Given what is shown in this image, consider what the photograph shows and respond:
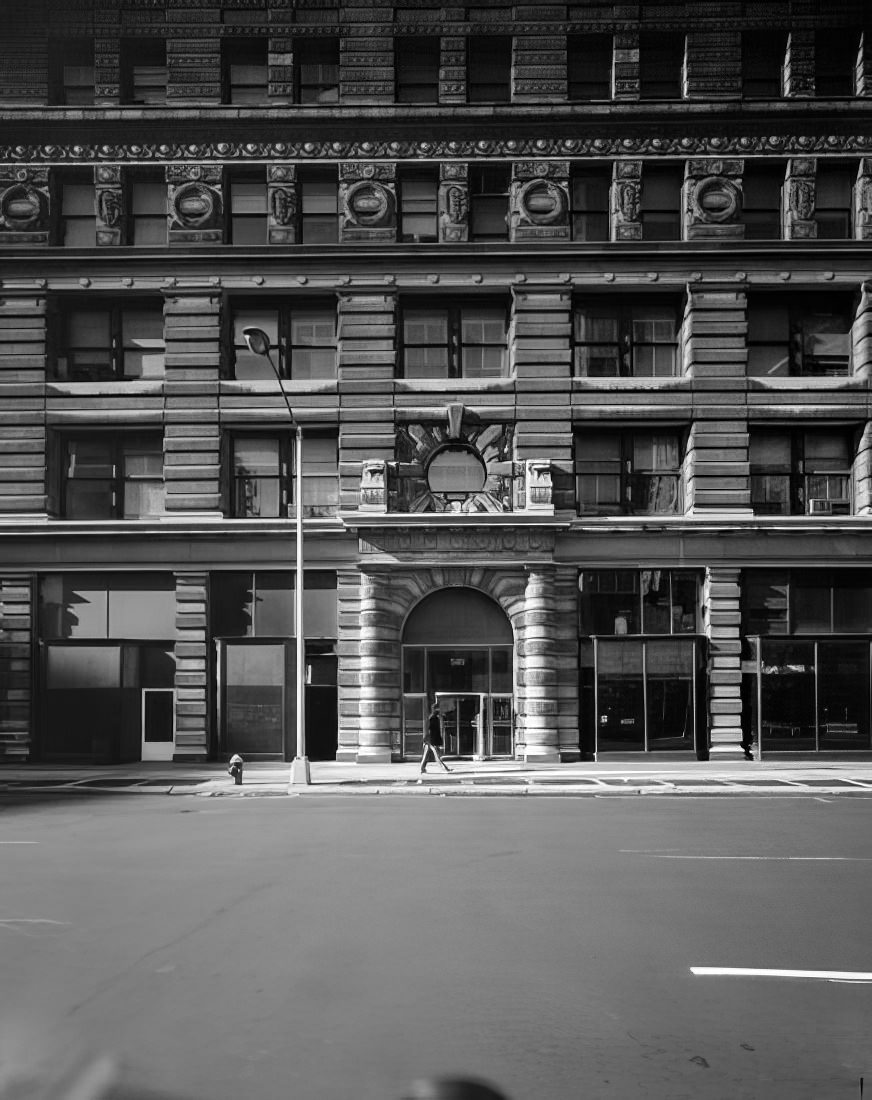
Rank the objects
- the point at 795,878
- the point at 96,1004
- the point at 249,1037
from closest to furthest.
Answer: the point at 249,1037 < the point at 96,1004 < the point at 795,878

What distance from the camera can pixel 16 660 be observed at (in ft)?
94.9

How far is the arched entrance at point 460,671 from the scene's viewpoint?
28.6 m

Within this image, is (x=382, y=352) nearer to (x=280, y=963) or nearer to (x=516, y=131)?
(x=516, y=131)

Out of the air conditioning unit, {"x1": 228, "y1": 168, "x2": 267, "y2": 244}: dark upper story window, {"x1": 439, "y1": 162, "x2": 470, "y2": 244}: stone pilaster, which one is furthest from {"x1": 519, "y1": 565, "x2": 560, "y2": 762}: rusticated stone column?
{"x1": 228, "y1": 168, "x2": 267, "y2": 244}: dark upper story window

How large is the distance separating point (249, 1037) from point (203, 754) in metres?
22.7

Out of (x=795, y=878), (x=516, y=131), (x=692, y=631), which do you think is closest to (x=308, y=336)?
(x=516, y=131)

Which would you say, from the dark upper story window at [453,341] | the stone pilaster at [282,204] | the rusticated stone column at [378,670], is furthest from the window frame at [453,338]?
the rusticated stone column at [378,670]

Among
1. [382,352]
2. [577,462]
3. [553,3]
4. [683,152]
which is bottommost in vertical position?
[577,462]

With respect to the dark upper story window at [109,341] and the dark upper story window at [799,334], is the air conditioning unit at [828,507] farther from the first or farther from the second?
the dark upper story window at [109,341]

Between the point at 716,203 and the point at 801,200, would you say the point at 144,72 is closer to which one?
the point at 716,203

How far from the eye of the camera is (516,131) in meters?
29.3

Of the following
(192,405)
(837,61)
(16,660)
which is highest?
(837,61)

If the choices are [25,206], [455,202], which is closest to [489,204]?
[455,202]

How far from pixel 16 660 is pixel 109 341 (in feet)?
32.3
